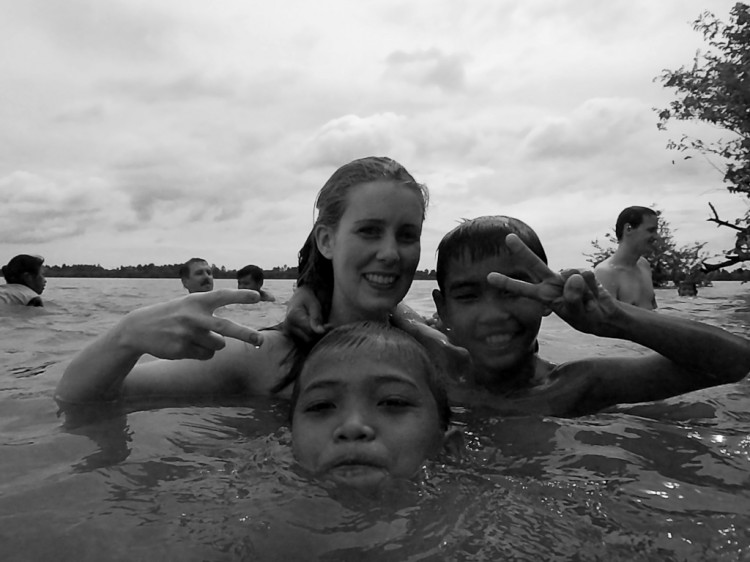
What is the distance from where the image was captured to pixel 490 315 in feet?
10.8

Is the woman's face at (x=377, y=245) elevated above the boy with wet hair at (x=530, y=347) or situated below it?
above

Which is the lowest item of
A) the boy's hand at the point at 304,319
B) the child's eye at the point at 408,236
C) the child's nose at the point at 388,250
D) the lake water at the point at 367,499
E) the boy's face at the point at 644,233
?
the lake water at the point at 367,499

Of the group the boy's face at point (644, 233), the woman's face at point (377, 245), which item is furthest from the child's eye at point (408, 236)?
the boy's face at point (644, 233)

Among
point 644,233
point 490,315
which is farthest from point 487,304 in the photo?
point 644,233

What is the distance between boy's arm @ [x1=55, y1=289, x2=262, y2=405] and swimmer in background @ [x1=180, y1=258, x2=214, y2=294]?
8.47 meters

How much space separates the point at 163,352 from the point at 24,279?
9.56 meters

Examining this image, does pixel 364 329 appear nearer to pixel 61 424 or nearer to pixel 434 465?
pixel 434 465

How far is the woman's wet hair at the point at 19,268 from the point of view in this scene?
10.6 metres

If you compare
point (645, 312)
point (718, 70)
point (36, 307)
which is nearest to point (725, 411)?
point (645, 312)

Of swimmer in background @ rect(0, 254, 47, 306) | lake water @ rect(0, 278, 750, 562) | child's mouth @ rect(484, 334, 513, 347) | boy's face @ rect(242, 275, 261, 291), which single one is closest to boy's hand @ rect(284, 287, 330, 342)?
lake water @ rect(0, 278, 750, 562)

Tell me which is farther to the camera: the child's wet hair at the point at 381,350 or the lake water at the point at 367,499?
the child's wet hair at the point at 381,350

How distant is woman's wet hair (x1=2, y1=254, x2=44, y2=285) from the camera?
34.9 ft

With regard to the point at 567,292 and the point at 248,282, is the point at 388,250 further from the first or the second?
the point at 248,282

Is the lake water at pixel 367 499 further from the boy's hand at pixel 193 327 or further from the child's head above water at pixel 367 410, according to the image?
the boy's hand at pixel 193 327
